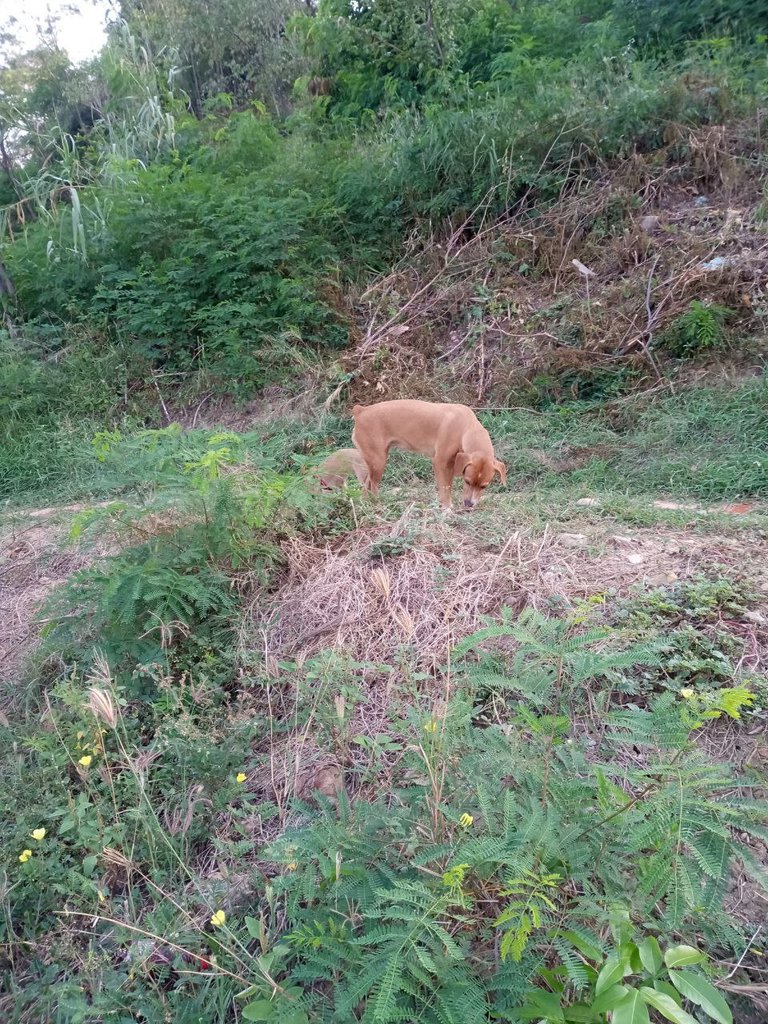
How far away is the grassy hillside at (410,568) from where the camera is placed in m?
2.08

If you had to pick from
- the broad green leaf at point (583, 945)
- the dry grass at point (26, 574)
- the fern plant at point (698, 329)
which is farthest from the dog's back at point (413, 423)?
the broad green leaf at point (583, 945)

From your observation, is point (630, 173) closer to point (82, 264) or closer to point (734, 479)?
point (734, 479)

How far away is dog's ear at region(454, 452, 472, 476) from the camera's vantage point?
602cm

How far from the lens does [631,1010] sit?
169 cm

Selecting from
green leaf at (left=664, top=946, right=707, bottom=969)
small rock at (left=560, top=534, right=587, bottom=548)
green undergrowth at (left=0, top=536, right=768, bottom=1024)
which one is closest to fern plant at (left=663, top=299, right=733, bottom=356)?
small rock at (left=560, top=534, right=587, bottom=548)

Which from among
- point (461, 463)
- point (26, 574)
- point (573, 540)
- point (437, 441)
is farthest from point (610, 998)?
point (437, 441)

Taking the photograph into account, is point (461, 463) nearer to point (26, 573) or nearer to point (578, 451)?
point (578, 451)

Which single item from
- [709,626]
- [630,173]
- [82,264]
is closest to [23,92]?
[82,264]

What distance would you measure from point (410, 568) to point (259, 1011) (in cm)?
235

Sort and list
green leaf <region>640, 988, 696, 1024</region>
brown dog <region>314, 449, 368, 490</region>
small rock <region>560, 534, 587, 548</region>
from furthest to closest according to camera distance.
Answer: brown dog <region>314, 449, 368, 490</region> < small rock <region>560, 534, 587, 548</region> < green leaf <region>640, 988, 696, 1024</region>

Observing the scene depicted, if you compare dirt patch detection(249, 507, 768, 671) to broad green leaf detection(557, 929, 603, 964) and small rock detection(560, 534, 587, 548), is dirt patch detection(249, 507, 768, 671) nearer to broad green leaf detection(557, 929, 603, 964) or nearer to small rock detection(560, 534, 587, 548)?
small rock detection(560, 534, 587, 548)

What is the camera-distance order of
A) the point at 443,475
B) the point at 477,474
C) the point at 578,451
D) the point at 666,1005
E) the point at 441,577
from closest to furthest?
the point at 666,1005 → the point at 441,577 → the point at 477,474 → the point at 443,475 → the point at 578,451

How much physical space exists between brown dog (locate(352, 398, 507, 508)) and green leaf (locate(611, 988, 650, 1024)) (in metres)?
4.29

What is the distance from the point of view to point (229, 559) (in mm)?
4215
